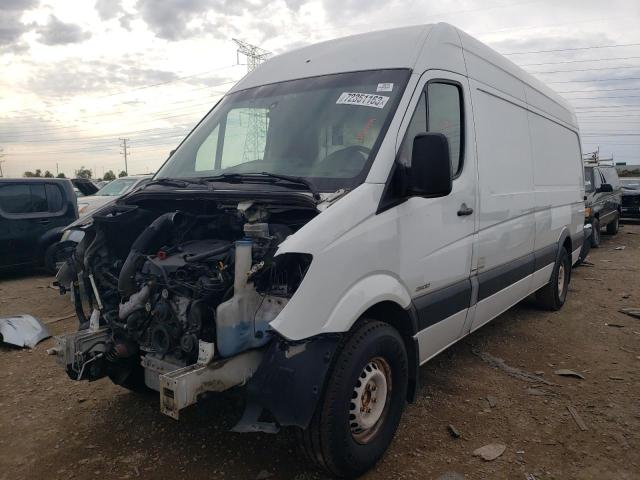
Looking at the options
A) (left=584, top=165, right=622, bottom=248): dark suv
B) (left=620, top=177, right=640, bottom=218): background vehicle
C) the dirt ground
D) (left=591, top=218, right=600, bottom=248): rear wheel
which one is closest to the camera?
the dirt ground

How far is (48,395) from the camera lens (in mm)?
4262

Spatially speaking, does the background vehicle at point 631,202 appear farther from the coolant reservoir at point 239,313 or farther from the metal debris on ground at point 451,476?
the coolant reservoir at point 239,313

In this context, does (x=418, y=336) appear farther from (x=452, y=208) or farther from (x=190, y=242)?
(x=190, y=242)

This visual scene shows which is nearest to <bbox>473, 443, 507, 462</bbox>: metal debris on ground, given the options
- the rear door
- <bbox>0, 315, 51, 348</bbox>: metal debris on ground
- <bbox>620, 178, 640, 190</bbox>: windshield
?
<bbox>0, 315, 51, 348</bbox>: metal debris on ground

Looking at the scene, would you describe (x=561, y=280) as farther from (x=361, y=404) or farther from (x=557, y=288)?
(x=361, y=404)

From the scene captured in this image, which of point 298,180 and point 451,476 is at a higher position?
point 298,180

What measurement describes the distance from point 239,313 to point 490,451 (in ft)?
6.26

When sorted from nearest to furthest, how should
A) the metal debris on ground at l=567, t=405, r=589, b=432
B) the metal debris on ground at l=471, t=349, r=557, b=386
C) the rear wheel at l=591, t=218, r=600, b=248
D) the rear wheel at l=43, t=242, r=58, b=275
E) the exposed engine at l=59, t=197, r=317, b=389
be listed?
the exposed engine at l=59, t=197, r=317, b=389, the metal debris on ground at l=567, t=405, r=589, b=432, the metal debris on ground at l=471, t=349, r=557, b=386, the rear wheel at l=43, t=242, r=58, b=275, the rear wheel at l=591, t=218, r=600, b=248

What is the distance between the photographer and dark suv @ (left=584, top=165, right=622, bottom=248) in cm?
1159

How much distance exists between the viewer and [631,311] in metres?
6.58

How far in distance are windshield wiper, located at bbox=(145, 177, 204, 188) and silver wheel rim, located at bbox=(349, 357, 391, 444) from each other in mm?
1656

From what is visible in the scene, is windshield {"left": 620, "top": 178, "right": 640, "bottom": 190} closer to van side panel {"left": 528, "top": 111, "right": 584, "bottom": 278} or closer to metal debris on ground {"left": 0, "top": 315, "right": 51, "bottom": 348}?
van side panel {"left": 528, "top": 111, "right": 584, "bottom": 278}

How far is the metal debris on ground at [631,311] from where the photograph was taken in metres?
6.44

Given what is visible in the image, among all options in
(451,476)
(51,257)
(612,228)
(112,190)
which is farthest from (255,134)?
(612,228)
